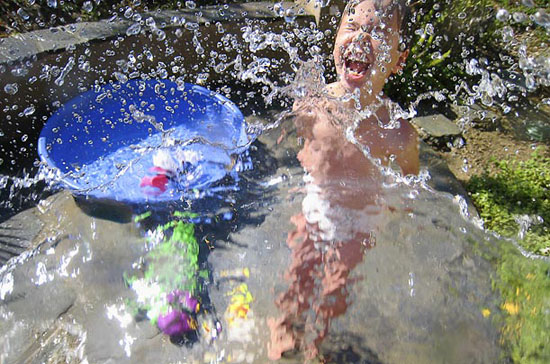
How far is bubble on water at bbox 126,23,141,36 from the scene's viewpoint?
3277 millimetres

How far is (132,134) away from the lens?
10.6 feet

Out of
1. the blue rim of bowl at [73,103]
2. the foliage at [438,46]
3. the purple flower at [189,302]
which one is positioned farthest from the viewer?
the foliage at [438,46]

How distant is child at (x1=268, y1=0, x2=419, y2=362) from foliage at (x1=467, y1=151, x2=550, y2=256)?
0.84m

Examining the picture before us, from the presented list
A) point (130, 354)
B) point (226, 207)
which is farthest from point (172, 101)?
point (130, 354)

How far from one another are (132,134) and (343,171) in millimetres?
1654

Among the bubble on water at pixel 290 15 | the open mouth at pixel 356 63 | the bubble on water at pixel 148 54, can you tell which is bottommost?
the bubble on water at pixel 148 54

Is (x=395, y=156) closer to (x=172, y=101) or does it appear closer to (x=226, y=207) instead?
(x=226, y=207)

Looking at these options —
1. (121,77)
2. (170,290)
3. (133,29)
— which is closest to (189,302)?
(170,290)

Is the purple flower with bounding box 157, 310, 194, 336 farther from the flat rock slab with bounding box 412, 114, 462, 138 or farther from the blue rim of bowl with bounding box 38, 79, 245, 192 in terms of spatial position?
the flat rock slab with bounding box 412, 114, 462, 138

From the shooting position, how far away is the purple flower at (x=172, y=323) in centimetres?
199

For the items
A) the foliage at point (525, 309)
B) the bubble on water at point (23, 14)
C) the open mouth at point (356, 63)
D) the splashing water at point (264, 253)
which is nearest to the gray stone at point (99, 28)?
the splashing water at point (264, 253)

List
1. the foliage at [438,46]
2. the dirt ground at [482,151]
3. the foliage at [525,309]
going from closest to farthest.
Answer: the foliage at [525,309], the dirt ground at [482,151], the foliage at [438,46]

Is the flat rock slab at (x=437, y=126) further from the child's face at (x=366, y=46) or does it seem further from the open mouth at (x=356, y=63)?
the open mouth at (x=356, y=63)

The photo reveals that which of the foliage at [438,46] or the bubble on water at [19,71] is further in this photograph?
the foliage at [438,46]
